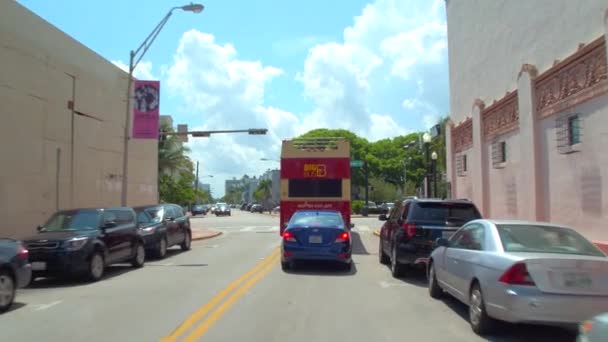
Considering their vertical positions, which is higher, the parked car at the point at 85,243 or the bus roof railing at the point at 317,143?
the bus roof railing at the point at 317,143

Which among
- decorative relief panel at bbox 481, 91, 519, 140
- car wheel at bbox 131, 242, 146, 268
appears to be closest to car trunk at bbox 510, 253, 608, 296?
car wheel at bbox 131, 242, 146, 268

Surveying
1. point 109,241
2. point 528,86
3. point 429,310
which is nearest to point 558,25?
point 528,86

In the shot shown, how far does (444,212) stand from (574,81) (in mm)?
5408

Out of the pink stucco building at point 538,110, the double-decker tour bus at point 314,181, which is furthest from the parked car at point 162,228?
the pink stucco building at point 538,110

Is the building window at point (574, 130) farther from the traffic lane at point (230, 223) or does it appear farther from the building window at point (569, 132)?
the traffic lane at point (230, 223)

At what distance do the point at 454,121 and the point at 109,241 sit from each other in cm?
1986

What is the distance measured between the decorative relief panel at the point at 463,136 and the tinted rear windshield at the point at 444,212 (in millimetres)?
13246

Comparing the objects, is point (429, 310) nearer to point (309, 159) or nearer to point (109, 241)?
point (109, 241)

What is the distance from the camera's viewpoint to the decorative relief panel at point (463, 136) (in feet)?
83.3

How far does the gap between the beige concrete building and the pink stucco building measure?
15508mm

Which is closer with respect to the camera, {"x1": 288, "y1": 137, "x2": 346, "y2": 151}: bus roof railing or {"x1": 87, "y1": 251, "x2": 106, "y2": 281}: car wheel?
{"x1": 87, "y1": 251, "x2": 106, "y2": 281}: car wheel

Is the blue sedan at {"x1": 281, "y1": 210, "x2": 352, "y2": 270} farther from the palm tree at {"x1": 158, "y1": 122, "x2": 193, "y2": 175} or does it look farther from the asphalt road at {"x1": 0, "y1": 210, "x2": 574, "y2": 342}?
the palm tree at {"x1": 158, "y1": 122, "x2": 193, "y2": 175}

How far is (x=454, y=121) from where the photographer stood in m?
29.1

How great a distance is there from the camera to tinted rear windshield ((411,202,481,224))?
12.4 metres
